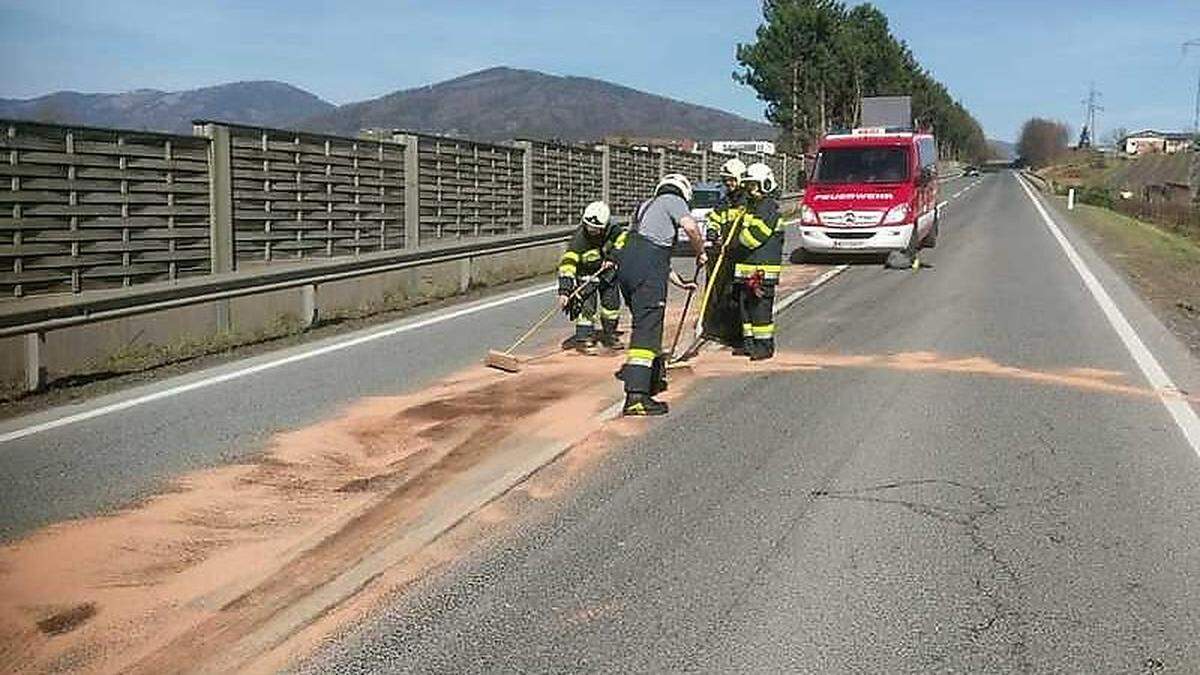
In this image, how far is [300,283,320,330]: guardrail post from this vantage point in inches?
556

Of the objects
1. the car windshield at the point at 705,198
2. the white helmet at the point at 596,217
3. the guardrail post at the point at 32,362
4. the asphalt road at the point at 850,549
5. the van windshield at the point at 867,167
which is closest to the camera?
the asphalt road at the point at 850,549

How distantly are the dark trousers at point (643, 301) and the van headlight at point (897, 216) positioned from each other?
47.0 ft

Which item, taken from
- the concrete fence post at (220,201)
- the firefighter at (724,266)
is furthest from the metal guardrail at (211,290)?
the firefighter at (724,266)

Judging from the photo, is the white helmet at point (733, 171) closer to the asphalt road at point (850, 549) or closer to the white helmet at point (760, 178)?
the white helmet at point (760, 178)

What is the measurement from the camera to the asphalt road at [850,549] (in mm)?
4723

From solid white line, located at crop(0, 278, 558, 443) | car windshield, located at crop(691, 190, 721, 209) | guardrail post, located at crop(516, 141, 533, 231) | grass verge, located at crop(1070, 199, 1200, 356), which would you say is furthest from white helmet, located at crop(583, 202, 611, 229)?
car windshield, located at crop(691, 190, 721, 209)

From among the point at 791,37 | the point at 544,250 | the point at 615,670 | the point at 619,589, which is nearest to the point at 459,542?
the point at 619,589

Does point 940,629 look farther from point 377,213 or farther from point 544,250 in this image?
point 544,250

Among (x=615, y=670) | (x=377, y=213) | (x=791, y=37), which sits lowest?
(x=615, y=670)

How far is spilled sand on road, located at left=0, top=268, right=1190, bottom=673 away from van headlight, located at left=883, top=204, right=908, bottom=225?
1322 cm

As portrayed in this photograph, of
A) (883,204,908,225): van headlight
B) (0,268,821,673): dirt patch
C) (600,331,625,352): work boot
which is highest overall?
(883,204,908,225): van headlight

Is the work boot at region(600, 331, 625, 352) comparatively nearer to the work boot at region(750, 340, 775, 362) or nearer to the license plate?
the work boot at region(750, 340, 775, 362)

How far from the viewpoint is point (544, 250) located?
22984 mm

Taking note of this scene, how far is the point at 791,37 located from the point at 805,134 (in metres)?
5.85
